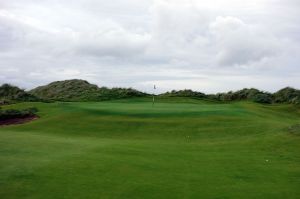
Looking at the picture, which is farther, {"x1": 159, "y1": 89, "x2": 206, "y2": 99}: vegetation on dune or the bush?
{"x1": 159, "y1": 89, "x2": 206, "y2": 99}: vegetation on dune

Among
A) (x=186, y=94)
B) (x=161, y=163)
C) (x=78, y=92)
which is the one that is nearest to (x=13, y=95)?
(x=78, y=92)

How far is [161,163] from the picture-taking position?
20.9 metres

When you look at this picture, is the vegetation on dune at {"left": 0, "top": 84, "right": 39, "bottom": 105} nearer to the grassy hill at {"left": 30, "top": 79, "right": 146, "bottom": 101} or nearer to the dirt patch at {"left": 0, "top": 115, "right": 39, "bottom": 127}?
the grassy hill at {"left": 30, "top": 79, "right": 146, "bottom": 101}

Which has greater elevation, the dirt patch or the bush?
the bush

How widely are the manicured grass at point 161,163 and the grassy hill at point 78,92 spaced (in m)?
27.2

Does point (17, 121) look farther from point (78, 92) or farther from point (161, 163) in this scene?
point (78, 92)

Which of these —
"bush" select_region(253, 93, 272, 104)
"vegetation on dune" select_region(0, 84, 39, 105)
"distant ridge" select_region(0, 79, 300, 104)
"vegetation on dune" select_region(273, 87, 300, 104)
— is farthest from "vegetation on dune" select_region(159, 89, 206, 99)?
"vegetation on dune" select_region(0, 84, 39, 105)

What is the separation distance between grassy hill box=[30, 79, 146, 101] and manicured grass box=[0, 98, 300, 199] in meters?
27.2

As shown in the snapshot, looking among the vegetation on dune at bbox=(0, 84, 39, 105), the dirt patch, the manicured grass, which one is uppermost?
the vegetation on dune at bbox=(0, 84, 39, 105)

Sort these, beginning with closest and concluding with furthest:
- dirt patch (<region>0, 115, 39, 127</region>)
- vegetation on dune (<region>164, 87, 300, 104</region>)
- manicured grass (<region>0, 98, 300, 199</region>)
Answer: manicured grass (<region>0, 98, 300, 199</region>) < dirt patch (<region>0, 115, 39, 127</region>) < vegetation on dune (<region>164, 87, 300, 104</region>)

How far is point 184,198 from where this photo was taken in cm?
1573

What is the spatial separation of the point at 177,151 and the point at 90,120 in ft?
52.7

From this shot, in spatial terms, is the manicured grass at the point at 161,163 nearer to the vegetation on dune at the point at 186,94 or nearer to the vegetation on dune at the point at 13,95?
the vegetation on dune at the point at 13,95

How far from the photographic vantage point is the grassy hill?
211ft
